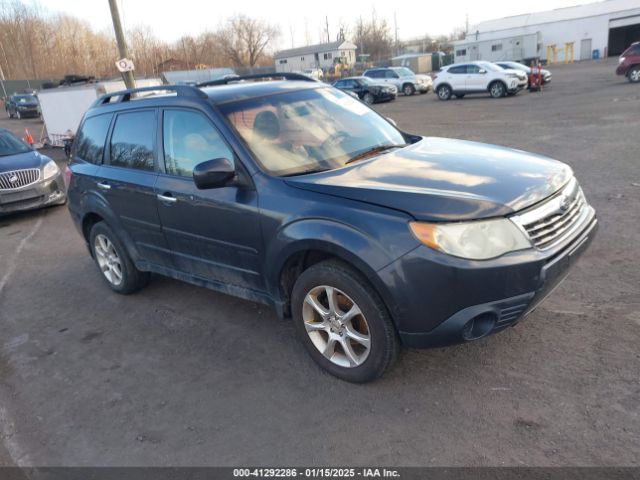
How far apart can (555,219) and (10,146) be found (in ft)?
32.9

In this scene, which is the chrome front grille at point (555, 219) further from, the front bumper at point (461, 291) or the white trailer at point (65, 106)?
the white trailer at point (65, 106)

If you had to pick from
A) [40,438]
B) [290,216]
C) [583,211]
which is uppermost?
[290,216]

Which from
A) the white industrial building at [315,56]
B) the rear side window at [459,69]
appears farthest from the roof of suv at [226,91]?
the white industrial building at [315,56]

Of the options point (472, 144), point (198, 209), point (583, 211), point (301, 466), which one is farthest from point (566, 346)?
point (198, 209)

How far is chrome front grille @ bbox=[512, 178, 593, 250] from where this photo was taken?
2908 millimetres

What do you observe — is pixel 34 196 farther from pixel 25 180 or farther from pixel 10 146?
Result: pixel 10 146

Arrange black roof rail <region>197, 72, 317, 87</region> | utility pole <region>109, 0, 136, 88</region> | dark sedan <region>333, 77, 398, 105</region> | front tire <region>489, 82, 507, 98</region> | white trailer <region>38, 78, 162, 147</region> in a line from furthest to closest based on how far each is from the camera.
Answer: dark sedan <region>333, 77, 398, 105</region>
front tire <region>489, 82, 507, 98</region>
white trailer <region>38, 78, 162, 147</region>
utility pole <region>109, 0, 136, 88</region>
black roof rail <region>197, 72, 317, 87</region>

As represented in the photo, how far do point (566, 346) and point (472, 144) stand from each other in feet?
5.66

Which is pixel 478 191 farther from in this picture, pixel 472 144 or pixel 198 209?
pixel 198 209

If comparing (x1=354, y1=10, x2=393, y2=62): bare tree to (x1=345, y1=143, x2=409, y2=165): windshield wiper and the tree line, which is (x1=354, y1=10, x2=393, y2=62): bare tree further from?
(x1=345, y1=143, x2=409, y2=165): windshield wiper

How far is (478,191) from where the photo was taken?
9.79ft

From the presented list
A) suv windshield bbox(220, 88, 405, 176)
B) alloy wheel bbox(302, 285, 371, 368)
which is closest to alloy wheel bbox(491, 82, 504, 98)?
suv windshield bbox(220, 88, 405, 176)

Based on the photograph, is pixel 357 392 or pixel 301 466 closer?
pixel 301 466

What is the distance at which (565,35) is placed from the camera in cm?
5025
